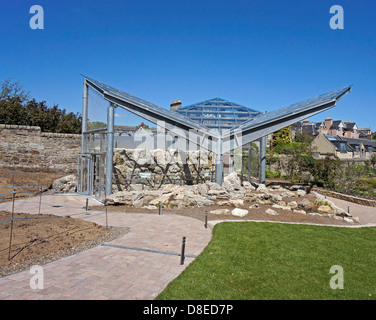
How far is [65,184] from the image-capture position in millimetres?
15656

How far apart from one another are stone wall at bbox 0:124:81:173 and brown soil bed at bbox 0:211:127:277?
972 centimetres

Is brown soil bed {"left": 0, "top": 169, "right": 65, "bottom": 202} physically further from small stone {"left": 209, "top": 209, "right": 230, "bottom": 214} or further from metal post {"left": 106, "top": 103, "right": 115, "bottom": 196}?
small stone {"left": 209, "top": 209, "right": 230, "bottom": 214}

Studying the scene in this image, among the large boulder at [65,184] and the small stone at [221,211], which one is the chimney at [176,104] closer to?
the large boulder at [65,184]

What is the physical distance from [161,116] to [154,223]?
21.2 ft

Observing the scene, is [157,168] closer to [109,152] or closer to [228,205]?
[109,152]

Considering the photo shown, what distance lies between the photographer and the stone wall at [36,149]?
54.7ft

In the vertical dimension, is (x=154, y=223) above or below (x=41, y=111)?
below

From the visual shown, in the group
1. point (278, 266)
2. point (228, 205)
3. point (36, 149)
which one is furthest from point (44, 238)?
point (36, 149)

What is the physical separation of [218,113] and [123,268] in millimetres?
14469

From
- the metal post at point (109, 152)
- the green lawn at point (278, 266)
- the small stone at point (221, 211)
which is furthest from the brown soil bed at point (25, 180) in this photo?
the green lawn at point (278, 266)

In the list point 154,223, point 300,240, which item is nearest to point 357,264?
point 300,240

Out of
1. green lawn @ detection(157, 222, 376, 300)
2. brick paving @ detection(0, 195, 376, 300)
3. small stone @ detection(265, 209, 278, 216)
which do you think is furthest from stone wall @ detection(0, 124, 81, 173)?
green lawn @ detection(157, 222, 376, 300)

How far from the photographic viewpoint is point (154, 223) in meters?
9.21
